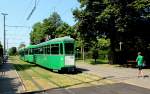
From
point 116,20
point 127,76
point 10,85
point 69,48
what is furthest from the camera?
point 116,20

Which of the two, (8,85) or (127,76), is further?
(127,76)

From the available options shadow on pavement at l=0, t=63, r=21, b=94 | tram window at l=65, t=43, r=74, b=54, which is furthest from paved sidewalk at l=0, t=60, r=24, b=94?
tram window at l=65, t=43, r=74, b=54

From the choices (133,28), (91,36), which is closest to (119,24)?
(133,28)

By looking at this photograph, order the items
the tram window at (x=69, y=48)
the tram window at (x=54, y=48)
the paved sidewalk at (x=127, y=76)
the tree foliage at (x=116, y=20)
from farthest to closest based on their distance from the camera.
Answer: the tree foliage at (x=116, y=20) < the tram window at (x=54, y=48) < the tram window at (x=69, y=48) < the paved sidewalk at (x=127, y=76)

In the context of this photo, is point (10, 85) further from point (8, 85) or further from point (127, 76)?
point (127, 76)

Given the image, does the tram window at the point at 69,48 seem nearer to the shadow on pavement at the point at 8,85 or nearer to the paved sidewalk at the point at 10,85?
the paved sidewalk at the point at 10,85

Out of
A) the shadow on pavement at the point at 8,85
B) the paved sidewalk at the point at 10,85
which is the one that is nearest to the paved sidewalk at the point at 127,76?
the paved sidewalk at the point at 10,85

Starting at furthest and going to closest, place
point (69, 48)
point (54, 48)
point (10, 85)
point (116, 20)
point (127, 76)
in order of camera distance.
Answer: point (116, 20)
point (54, 48)
point (69, 48)
point (127, 76)
point (10, 85)

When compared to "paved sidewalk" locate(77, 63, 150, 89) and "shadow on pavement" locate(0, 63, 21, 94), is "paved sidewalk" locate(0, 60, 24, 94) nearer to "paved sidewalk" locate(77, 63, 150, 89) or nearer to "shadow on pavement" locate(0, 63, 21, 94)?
"shadow on pavement" locate(0, 63, 21, 94)

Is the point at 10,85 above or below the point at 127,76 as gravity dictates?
below

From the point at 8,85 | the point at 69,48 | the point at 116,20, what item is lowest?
the point at 8,85

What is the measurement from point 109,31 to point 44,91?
961 inches

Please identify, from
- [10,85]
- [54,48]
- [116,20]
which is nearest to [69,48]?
[54,48]

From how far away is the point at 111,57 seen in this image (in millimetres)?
42875
